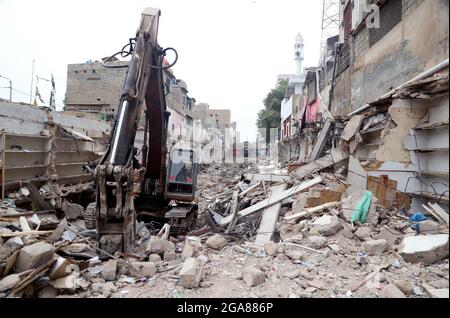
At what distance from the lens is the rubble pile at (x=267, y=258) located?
338 cm

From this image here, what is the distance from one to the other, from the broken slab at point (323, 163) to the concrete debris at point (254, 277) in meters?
5.34

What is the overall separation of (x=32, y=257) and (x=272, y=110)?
133 feet

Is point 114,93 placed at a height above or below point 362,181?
above

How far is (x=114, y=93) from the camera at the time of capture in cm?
2214

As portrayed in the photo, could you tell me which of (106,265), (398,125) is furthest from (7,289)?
(398,125)

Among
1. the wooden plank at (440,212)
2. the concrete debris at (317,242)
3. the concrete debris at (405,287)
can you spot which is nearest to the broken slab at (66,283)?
the concrete debris at (317,242)

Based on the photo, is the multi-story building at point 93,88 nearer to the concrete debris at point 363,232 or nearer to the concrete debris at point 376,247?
the concrete debris at point 363,232

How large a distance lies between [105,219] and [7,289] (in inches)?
60.1

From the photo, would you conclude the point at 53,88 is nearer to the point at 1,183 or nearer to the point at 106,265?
the point at 1,183

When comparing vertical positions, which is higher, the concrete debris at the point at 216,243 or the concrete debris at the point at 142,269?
the concrete debris at the point at 216,243

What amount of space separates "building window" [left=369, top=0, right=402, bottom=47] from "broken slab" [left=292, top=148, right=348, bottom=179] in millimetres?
3288

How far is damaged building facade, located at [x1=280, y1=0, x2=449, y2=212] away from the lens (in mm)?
4762

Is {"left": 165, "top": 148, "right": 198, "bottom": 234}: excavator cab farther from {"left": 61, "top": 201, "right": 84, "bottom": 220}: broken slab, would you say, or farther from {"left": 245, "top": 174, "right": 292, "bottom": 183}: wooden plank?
{"left": 61, "top": 201, "right": 84, "bottom": 220}: broken slab
